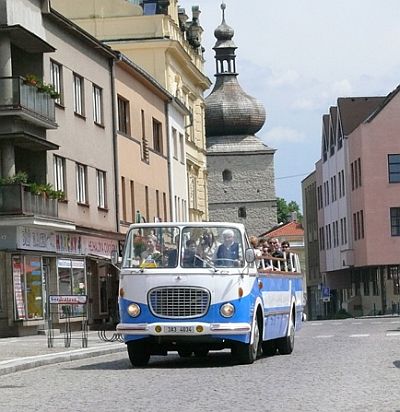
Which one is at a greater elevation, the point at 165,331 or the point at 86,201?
the point at 86,201

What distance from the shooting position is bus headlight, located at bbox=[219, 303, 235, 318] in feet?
70.4

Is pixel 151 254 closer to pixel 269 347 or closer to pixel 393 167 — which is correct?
pixel 269 347

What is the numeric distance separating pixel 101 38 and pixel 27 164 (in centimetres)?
2669

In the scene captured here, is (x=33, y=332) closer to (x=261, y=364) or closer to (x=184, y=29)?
(x=261, y=364)

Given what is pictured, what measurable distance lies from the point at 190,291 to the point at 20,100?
19346 mm

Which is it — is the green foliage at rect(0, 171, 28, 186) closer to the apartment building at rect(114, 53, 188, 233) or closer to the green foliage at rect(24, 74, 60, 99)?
the green foliage at rect(24, 74, 60, 99)

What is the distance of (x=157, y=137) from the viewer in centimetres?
6312

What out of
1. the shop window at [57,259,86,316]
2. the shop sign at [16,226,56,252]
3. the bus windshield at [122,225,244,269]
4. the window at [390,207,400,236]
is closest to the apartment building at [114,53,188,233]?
the shop window at [57,259,86,316]

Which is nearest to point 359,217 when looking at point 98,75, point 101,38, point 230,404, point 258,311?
point 101,38

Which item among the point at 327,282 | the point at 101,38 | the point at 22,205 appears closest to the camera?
the point at 22,205

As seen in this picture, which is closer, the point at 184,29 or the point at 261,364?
the point at 261,364

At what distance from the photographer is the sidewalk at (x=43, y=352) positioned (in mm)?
23466

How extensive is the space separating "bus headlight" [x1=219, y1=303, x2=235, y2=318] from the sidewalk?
3524 millimetres

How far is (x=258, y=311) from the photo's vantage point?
2258 centimetres
